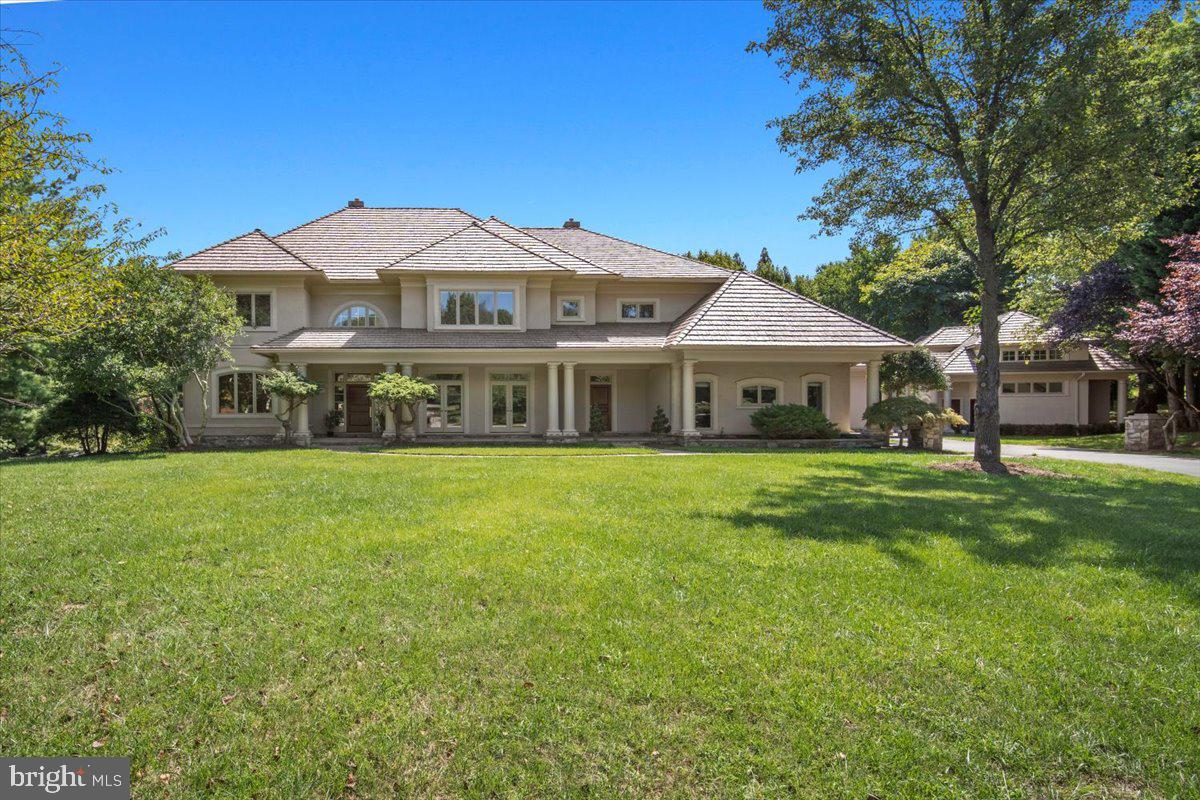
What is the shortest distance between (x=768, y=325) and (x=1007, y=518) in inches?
488

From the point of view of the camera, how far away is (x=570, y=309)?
22.5m

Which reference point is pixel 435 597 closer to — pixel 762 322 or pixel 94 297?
pixel 94 297

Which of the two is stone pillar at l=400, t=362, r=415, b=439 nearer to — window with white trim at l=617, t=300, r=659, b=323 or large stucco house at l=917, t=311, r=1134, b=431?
window with white trim at l=617, t=300, r=659, b=323

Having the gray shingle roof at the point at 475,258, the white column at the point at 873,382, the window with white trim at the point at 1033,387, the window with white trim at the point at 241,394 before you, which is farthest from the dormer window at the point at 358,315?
the window with white trim at the point at 1033,387

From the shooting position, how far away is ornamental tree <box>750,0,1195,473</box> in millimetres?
12109

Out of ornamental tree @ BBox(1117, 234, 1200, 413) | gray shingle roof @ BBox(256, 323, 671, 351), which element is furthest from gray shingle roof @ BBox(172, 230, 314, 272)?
ornamental tree @ BBox(1117, 234, 1200, 413)

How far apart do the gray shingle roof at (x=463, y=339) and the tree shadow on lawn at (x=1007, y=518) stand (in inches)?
416

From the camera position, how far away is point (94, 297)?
805 centimetres

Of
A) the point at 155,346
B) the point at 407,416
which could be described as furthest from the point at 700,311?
the point at 155,346

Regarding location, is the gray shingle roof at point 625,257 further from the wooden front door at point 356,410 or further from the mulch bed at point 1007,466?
the mulch bed at point 1007,466

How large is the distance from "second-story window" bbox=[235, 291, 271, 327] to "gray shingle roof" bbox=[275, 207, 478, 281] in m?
2.26

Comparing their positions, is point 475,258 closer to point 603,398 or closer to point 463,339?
point 463,339

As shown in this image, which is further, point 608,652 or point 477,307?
point 477,307

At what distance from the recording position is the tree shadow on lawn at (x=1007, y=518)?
6.02 m
